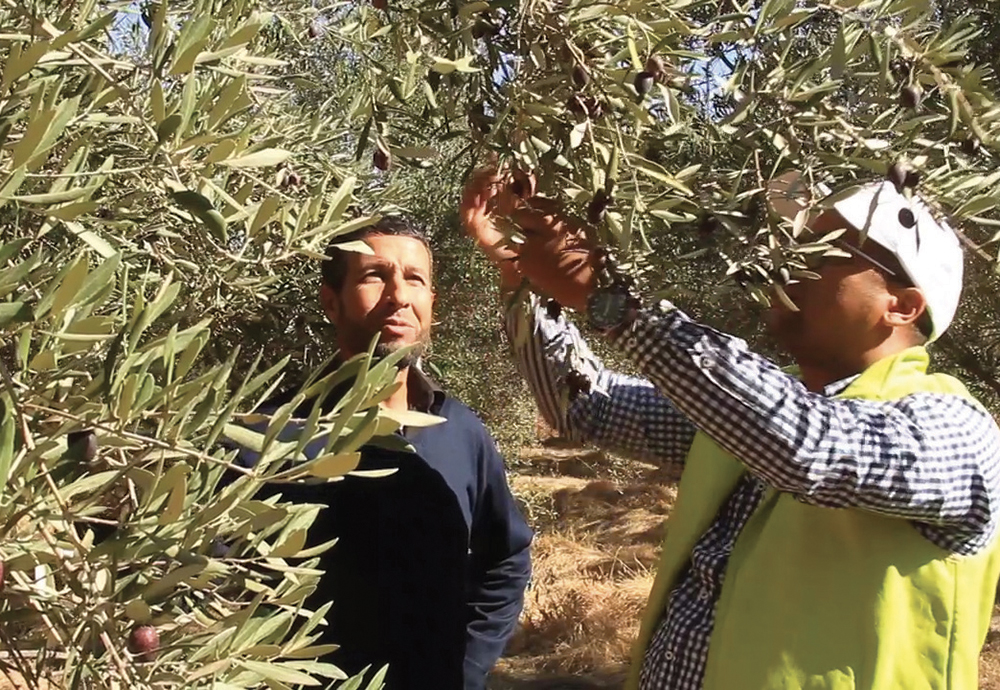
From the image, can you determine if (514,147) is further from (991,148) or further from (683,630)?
(683,630)

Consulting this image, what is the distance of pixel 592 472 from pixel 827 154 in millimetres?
10752

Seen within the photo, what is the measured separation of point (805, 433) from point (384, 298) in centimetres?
95

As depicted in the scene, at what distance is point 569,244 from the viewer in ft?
3.99

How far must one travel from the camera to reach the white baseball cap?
109cm

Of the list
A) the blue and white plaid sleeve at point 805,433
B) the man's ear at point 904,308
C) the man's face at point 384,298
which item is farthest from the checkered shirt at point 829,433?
the man's face at point 384,298

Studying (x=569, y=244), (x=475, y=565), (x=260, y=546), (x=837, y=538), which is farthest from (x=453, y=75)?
(x=475, y=565)

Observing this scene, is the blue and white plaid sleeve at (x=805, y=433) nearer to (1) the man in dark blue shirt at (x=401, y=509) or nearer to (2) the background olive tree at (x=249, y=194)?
(2) the background olive tree at (x=249, y=194)

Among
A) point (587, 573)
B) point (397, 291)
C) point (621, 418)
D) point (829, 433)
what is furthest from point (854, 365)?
point (587, 573)

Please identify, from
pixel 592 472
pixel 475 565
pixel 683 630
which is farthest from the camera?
pixel 592 472

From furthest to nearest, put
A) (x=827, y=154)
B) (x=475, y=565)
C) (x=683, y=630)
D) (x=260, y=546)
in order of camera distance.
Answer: (x=475, y=565), (x=683, y=630), (x=827, y=154), (x=260, y=546)

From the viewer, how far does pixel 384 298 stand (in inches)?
80.7

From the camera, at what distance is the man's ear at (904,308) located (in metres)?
1.58

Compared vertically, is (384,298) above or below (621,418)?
above

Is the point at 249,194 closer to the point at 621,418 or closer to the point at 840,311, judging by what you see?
the point at 840,311
